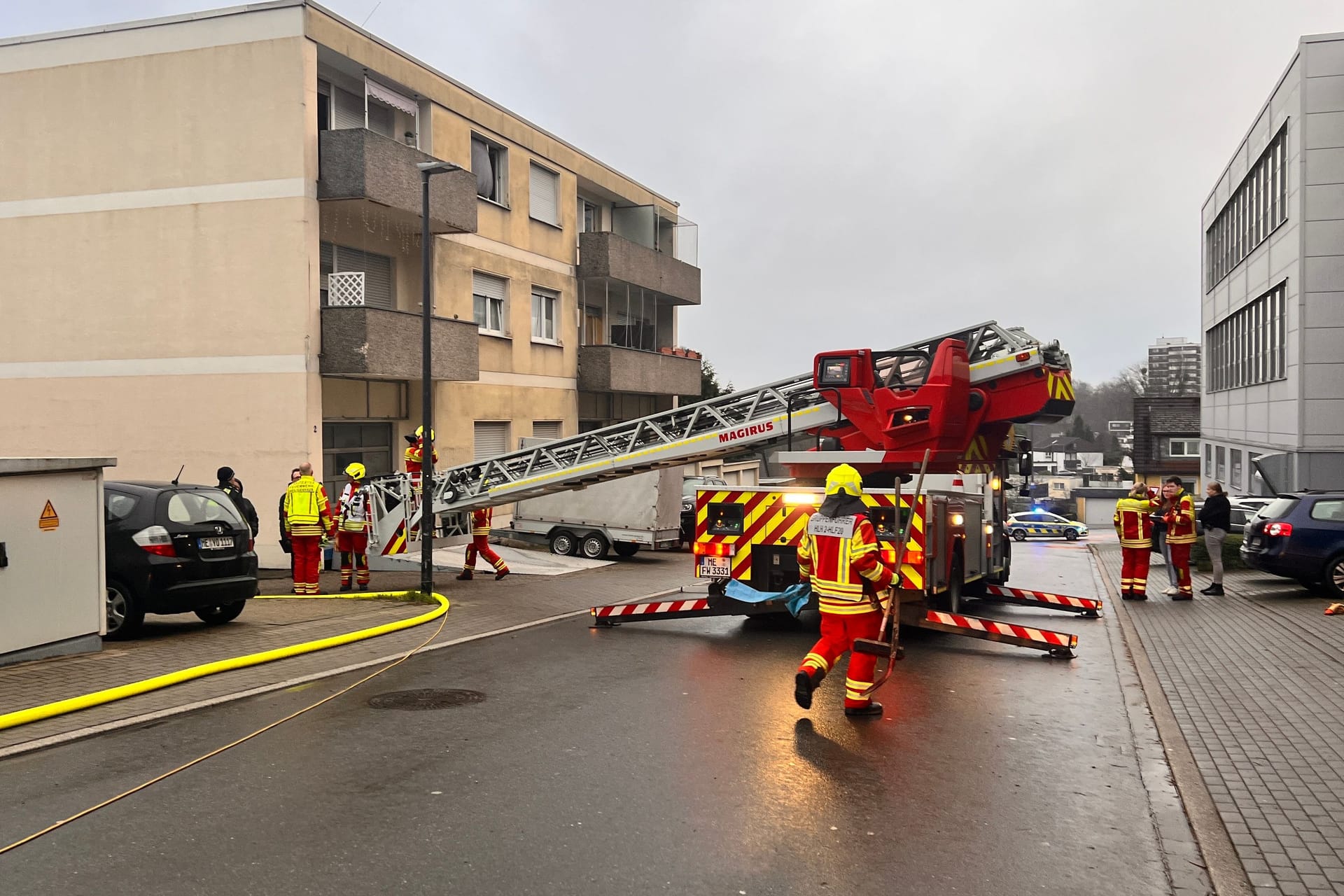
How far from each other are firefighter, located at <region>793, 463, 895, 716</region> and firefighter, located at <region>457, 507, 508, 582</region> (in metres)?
9.82

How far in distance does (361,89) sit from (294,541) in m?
10.5

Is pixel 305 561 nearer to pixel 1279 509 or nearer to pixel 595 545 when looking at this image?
pixel 595 545

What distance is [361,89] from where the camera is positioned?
21.1 meters

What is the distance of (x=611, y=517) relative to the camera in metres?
22.3

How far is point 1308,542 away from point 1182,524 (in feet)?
5.15

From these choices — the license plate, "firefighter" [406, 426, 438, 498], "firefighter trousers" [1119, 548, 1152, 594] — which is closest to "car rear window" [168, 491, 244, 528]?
"firefighter" [406, 426, 438, 498]

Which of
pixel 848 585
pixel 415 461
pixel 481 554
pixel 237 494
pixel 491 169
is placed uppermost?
pixel 491 169

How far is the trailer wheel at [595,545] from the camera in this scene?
73.3 ft

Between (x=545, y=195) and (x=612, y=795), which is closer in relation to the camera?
(x=612, y=795)

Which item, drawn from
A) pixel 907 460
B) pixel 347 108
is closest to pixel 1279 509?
pixel 907 460

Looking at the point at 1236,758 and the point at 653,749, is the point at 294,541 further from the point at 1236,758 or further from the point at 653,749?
the point at 1236,758

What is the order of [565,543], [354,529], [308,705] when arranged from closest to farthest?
[308,705], [354,529], [565,543]

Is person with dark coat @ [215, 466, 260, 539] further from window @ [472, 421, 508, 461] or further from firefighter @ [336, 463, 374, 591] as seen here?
window @ [472, 421, 508, 461]

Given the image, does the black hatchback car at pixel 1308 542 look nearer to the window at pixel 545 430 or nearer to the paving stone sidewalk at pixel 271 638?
the paving stone sidewalk at pixel 271 638
